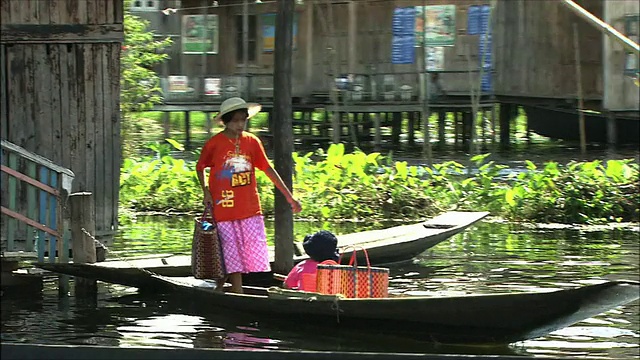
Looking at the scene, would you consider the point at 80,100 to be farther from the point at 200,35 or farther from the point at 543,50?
the point at 200,35

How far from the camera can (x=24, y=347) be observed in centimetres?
486

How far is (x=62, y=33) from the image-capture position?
9.66m

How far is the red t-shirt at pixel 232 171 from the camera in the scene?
339 inches

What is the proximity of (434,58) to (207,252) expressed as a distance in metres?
16.7

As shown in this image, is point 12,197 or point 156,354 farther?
point 12,197

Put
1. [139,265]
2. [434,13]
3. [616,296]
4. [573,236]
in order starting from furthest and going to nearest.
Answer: [434,13], [573,236], [139,265], [616,296]

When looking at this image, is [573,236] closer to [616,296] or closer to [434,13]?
[616,296]

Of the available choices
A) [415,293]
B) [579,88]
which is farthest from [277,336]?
[579,88]

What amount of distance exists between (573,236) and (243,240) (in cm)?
572

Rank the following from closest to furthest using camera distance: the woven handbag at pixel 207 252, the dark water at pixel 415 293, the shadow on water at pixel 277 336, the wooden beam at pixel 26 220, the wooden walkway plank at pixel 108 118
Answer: the shadow on water at pixel 277 336 < the dark water at pixel 415 293 < the woven handbag at pixel 207 252 < the wooden beam at pixel 26 220 < the wooden walkway plank at pixel 108 118

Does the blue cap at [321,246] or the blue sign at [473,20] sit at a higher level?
the blue sign at [473,20]

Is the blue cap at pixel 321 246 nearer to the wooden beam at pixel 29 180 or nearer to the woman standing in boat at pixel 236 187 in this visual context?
the woman standing in boat at pixel 236 187

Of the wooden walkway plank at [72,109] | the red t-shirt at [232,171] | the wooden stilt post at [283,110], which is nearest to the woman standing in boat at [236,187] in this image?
the red t-shirt at [232,171]

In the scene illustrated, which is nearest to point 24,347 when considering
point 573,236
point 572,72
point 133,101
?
point 573,236
